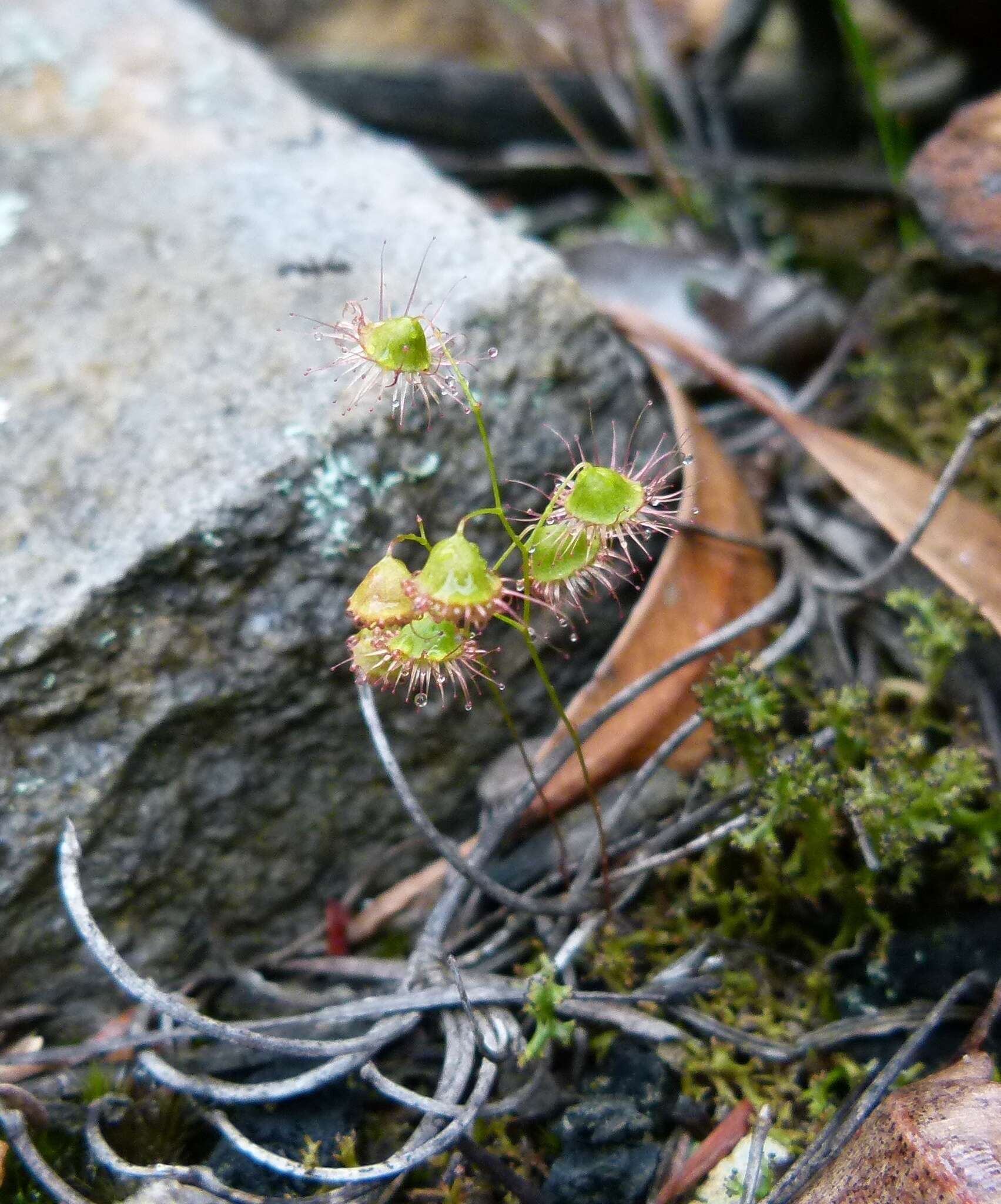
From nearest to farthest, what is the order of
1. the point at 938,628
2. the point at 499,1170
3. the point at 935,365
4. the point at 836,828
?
the point at 499,1170, the point at 836,828, the point at 938,628, the point at 935,365

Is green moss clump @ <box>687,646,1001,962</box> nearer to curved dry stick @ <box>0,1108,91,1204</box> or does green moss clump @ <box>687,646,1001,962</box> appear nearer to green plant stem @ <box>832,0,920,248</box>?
curved dry stick @ <box>0,1108,91,1204</box>

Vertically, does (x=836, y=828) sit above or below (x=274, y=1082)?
below

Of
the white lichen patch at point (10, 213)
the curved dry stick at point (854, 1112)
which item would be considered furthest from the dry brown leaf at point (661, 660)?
the white lichen patch at point (10, 213)

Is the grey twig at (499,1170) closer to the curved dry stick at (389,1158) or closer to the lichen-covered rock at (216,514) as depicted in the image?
the curved dry stick at (389,1158)

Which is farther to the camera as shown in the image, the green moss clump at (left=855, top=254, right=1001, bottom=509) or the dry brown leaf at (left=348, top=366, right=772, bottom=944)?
the green moss clump at (left=855, top=254, right=1001, bottom=509)

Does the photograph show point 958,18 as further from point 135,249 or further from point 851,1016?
point 851,1016

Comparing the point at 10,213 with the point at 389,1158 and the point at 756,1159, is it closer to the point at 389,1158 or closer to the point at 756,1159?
the point at 389,1158

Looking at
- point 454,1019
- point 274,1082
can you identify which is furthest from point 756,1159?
point 274,1082

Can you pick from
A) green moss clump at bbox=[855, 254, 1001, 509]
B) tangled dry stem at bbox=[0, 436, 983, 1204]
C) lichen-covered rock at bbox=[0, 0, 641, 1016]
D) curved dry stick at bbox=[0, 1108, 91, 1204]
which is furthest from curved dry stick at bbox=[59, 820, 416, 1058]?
green moss clump at bbox=[855, 254, 1001, 509]
